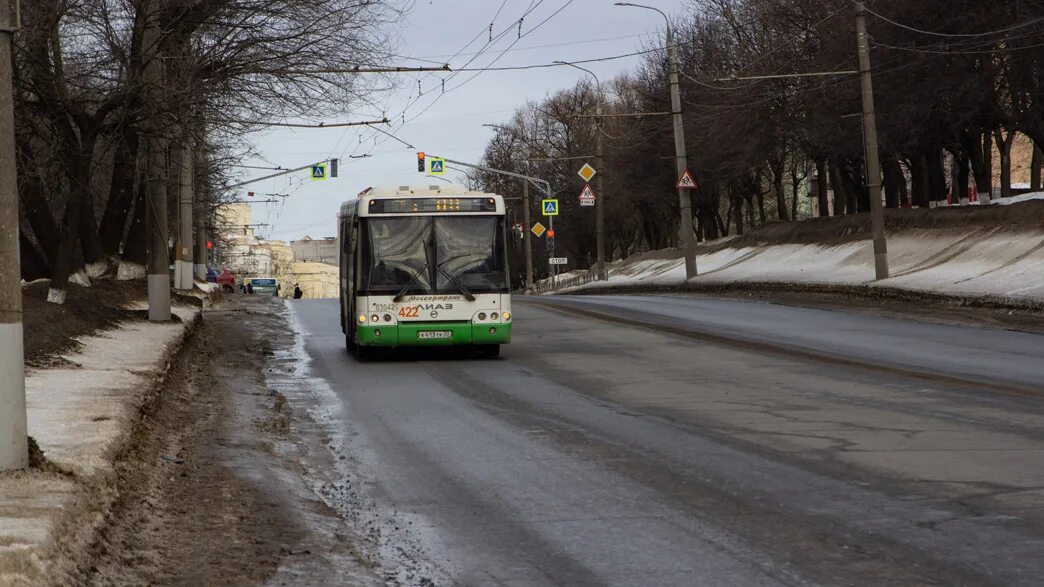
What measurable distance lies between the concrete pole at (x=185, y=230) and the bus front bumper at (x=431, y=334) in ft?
65.1

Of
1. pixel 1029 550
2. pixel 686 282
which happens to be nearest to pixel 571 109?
pixel 686 282

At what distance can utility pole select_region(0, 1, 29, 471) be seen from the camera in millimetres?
8695

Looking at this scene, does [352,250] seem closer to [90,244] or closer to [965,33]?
[90,244]

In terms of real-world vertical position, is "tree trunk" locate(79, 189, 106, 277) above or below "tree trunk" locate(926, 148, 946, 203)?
below

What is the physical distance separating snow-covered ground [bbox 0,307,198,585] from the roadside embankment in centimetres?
1831

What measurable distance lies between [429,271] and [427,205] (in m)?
1.07

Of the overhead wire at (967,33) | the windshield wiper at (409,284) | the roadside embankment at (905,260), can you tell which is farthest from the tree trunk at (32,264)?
the overhead wire at (967,33)

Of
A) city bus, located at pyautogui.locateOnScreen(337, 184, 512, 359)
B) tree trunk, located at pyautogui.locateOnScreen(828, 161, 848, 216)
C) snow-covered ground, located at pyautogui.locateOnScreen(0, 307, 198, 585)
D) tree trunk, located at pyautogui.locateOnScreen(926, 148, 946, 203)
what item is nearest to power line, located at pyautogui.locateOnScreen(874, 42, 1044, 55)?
tree trunk, located at pyautogui.locateOnScreen(926, 148, 946, 203)

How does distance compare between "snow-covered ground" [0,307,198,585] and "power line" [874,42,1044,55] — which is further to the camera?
"power line" [874,42,1044,55]

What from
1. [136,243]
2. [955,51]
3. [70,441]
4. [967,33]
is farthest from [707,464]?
[967,33]

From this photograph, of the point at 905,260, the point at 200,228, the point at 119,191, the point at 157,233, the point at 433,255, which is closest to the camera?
the point at 433,255

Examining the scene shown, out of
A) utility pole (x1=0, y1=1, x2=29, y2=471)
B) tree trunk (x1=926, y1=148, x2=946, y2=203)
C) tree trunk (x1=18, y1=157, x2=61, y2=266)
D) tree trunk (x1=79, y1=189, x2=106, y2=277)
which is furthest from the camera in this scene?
tree trunk (x1=926, y1=148, x2=946, y2=203)

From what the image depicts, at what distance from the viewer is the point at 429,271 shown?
21.1 meters

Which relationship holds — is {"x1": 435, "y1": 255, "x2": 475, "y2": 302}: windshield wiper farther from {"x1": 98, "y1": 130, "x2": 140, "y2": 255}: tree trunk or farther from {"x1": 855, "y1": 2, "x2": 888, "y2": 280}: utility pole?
{"x1": 855, "y1": 2, "x2": 888, "y2": 280}: utility pole
